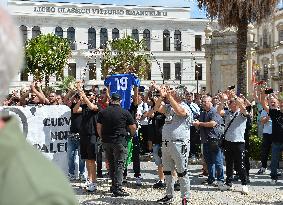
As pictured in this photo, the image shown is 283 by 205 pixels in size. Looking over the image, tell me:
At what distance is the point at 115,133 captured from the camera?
9.72m

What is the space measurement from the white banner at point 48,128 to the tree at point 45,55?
48.8 m

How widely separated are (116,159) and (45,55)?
2010 inches

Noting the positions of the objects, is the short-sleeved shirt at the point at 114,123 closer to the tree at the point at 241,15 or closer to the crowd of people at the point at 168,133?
the crowd of people at the point at 168,133

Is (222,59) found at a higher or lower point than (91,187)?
higher

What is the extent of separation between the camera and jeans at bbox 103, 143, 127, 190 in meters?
9.84

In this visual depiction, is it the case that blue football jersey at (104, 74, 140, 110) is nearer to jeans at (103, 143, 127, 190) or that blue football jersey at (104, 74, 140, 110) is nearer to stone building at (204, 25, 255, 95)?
jeans at (103, 143, 127, 190)

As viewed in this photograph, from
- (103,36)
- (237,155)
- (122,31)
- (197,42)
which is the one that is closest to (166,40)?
(197,42)

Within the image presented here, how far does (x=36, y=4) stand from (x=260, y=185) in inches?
2581

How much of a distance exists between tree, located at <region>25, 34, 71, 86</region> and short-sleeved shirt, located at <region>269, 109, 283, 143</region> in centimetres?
4919

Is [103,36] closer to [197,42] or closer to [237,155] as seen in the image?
[197,42]

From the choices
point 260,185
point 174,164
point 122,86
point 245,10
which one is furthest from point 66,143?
point 245,10

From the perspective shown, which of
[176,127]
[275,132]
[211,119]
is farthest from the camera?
[275,132]

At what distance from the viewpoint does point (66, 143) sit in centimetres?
1099

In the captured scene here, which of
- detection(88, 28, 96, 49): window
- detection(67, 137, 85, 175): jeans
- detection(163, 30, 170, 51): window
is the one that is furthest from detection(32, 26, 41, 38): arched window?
detection(67, 137, 85, 175): jeans
